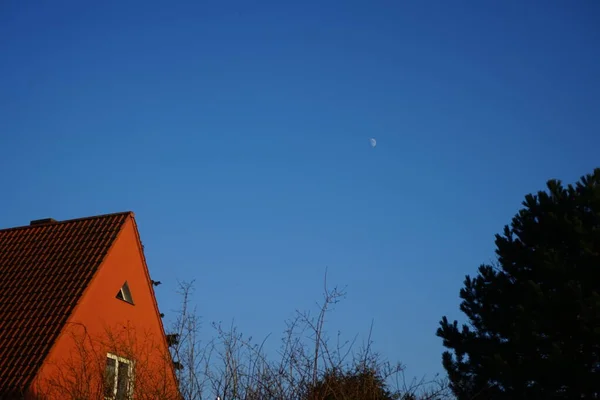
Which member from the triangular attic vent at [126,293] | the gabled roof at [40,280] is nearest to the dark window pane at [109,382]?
the gabled roof at [40,280]

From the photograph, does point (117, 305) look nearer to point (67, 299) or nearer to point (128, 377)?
point (67, 299)

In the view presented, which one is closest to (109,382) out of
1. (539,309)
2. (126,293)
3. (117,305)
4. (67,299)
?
(67,299)

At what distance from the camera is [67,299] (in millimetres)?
14219

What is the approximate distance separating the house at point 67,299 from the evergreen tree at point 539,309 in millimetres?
9247

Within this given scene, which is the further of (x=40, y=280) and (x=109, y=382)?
(x=40, y=280)

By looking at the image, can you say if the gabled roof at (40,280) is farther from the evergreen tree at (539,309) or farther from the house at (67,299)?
the evergreen tree at (539,309)

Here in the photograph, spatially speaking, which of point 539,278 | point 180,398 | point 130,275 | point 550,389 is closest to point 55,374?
point 130,275

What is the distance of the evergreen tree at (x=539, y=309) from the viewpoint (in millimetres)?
19562

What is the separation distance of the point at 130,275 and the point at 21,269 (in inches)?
94.0

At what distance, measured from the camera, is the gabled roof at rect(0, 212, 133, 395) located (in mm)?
13162

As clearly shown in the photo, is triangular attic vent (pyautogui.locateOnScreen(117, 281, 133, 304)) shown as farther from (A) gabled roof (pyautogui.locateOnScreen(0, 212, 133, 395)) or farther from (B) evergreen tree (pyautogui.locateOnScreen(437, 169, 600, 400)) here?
(B) evergreen tree (pyautogui.locateOnScreen(437, 169, 600, 400))

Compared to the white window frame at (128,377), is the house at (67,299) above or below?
above

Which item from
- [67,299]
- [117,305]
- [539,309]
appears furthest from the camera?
[539,309]

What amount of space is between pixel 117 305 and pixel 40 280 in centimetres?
173
